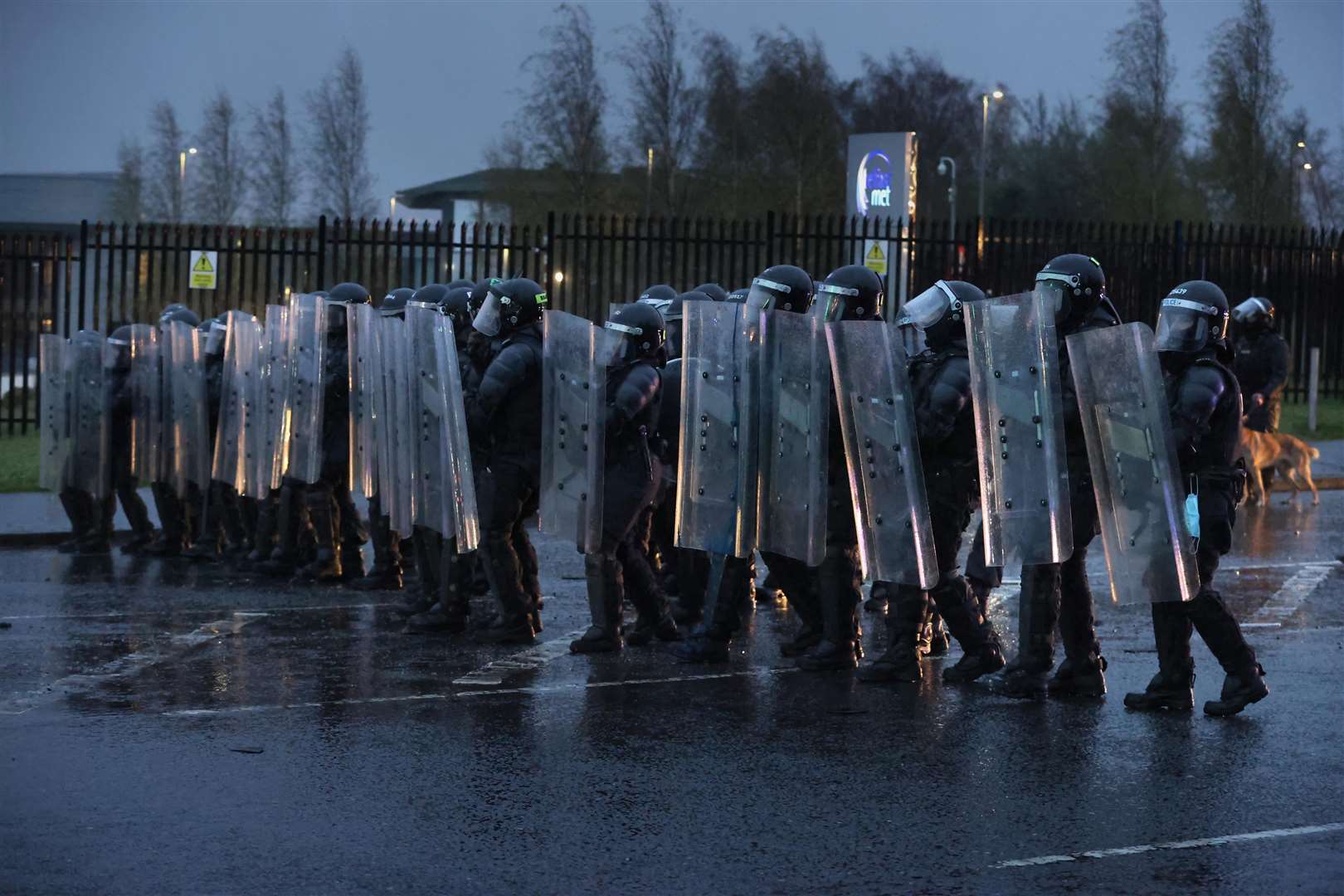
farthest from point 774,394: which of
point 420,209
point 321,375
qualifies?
point 420,209

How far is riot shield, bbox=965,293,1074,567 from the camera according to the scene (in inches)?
296

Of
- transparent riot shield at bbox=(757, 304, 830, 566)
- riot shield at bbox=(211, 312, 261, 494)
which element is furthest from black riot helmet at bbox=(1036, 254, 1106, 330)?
riot shield at bbox=(211, 312, 261, 494)

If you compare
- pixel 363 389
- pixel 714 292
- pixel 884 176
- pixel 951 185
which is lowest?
pixel 363 389

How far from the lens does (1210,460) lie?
7.43 metres

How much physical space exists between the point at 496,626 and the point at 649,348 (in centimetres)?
169

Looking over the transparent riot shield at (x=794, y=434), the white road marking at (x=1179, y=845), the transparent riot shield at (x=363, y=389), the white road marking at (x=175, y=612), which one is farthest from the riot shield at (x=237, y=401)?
the white road marking at (x=1179, y=845)

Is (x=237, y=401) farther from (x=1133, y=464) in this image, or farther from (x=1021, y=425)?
(x=1133, y=464)

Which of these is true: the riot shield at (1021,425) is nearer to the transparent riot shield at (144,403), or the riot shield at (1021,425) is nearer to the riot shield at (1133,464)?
the riot shield at (1133,464)

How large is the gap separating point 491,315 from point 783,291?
1553 millimetres

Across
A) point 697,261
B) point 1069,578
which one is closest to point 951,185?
point 697,261

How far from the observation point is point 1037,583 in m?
7.80

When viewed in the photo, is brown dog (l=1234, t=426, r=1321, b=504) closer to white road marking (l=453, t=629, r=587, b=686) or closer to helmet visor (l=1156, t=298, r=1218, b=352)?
white road marking (l=453, t=629, r=587, b=686)

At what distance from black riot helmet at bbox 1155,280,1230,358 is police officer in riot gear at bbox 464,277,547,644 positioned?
127 inches

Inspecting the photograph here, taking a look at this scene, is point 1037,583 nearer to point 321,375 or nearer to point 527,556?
point 527,556
